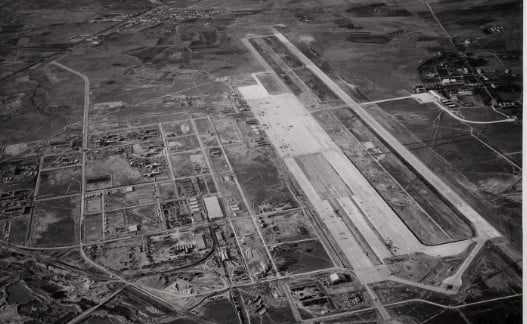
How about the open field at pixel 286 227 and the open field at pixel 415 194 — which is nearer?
the open field at pixel 286 227

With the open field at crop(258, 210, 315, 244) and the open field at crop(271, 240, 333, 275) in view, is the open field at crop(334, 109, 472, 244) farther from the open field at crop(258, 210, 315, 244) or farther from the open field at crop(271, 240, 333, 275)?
the open field at crop(271, 240, 333, 275)

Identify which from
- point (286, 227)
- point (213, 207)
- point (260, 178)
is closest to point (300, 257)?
point (286, 227)

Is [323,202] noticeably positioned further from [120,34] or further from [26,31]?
[26,31]

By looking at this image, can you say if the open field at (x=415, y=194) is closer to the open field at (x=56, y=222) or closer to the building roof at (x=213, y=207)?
the building roof at (x=213, y=207)

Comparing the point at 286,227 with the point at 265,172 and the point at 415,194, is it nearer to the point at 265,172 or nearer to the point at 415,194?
the point at 265,172

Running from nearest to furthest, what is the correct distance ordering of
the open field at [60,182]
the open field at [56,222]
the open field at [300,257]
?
the open field at [300,257] < the open field at [56,222] < the open field at [60,182]

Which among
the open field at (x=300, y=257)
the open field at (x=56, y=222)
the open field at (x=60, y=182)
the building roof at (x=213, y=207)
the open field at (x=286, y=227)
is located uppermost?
the open field at (x=60, y=182)

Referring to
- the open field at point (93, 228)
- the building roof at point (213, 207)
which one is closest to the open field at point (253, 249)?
the building roof at point (213, 207)

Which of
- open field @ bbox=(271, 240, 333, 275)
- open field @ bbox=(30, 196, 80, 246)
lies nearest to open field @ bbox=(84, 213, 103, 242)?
open field @ bbox=(30, 196, 80, 246)
